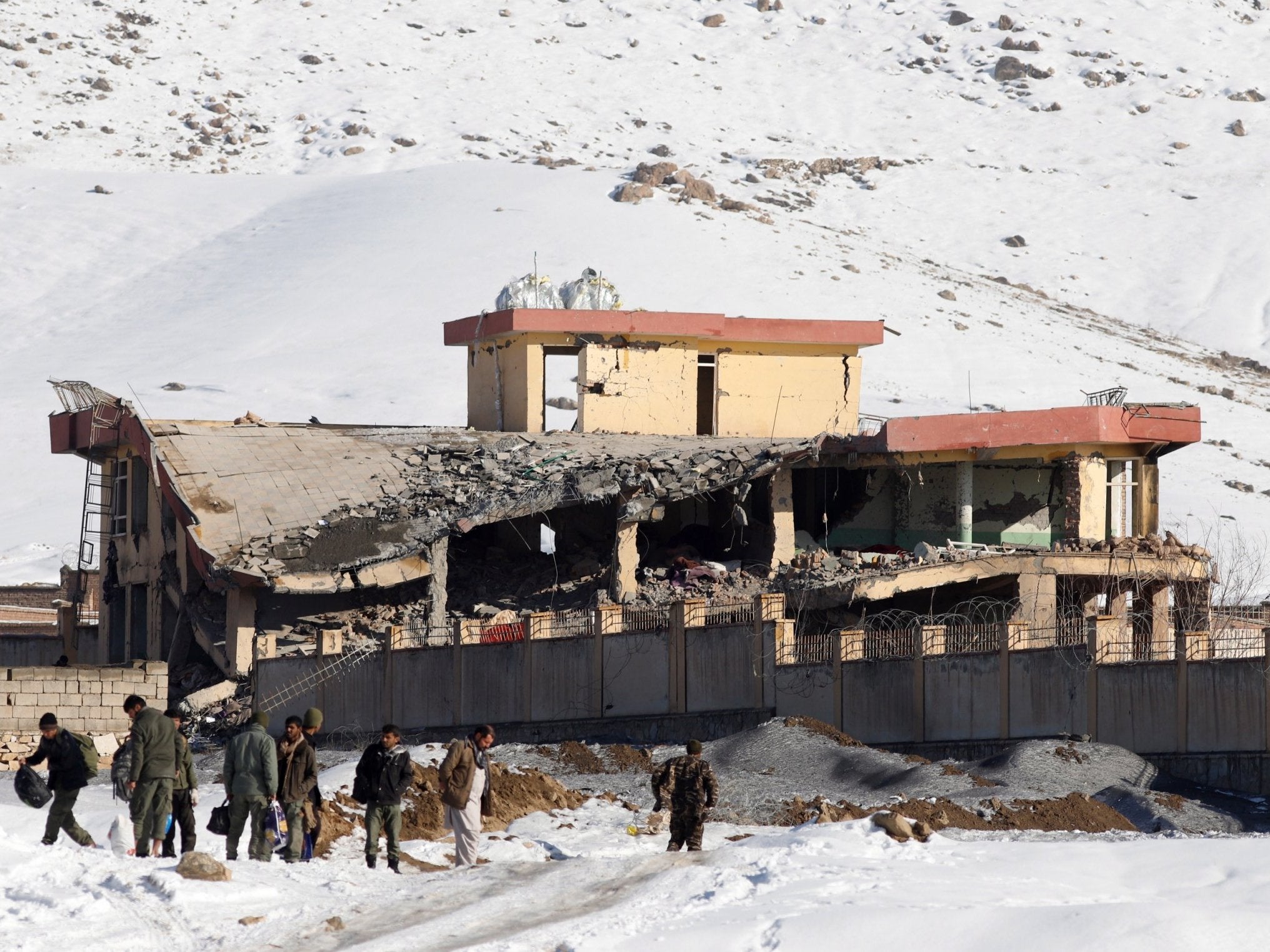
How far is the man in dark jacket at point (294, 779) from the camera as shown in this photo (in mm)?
16047

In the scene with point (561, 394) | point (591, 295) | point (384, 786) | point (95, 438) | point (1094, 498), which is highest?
point (561, 394)

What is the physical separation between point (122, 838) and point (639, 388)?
24.3 metres

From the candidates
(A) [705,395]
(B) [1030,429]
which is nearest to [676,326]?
(A) [705,395]

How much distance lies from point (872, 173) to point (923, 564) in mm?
100993

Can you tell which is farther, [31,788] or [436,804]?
[436,804]

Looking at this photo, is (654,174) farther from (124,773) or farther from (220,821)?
(124,773)

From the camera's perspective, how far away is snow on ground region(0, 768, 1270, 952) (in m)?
12.4

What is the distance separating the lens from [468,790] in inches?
639

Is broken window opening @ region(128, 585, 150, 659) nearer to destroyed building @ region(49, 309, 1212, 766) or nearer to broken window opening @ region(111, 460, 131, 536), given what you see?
destroyed building @ region(49, 309, 1212, 766)

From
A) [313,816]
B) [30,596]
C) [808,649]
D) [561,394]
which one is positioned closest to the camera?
[313,816]

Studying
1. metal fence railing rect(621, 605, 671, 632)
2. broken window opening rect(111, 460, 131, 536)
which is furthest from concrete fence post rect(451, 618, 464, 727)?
broken window opening rect(111, 460, 131, 536)

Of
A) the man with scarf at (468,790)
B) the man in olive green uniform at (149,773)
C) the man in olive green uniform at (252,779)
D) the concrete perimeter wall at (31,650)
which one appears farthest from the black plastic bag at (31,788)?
the concrete perimeter wall at (31,650)

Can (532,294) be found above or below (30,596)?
above

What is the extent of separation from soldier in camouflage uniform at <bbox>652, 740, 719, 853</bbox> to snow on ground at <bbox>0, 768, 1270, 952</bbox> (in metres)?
0.36
